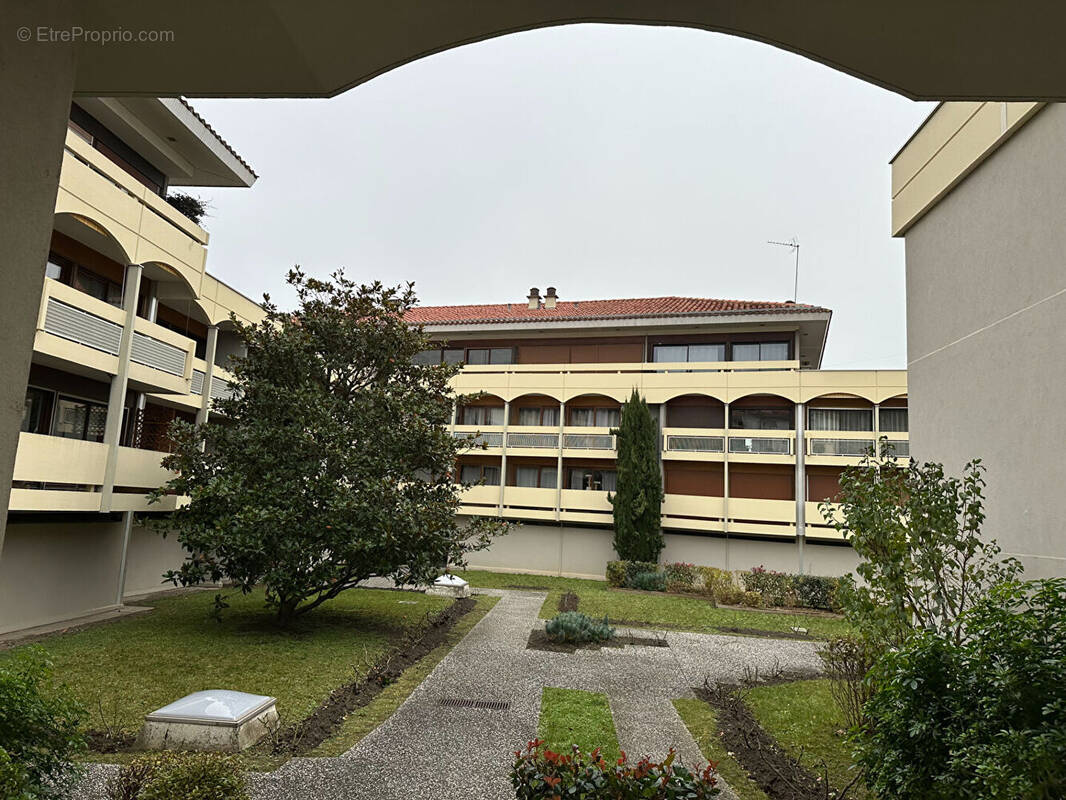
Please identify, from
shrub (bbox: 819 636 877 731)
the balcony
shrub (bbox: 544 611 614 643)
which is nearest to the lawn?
shrub (bbox: 544 611 614 643)

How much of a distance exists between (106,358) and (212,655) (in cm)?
641

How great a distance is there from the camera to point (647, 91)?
Answer: 21.4 feet

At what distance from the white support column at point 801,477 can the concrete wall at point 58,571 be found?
68.6 ft

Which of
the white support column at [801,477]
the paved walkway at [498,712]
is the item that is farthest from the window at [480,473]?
the paved walkway at [498,712]

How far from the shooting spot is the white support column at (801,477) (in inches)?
948

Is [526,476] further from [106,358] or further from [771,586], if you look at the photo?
[106,358]

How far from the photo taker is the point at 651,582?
2342 cm

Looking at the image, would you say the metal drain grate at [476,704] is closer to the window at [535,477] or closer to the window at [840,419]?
the window at [535,477]


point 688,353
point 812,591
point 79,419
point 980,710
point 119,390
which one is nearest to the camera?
Result: point 980,710

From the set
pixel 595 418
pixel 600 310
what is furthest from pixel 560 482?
pixel 600 310

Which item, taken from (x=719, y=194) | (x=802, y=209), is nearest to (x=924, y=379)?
(x=719, y=194)

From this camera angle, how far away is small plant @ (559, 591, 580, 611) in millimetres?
18844

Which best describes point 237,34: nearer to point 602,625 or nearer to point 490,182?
point 602,625

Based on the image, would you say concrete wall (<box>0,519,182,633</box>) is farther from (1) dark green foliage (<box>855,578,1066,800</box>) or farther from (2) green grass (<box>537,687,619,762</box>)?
(1) dark green foliage (<box>855,578,1066,800</box>)
